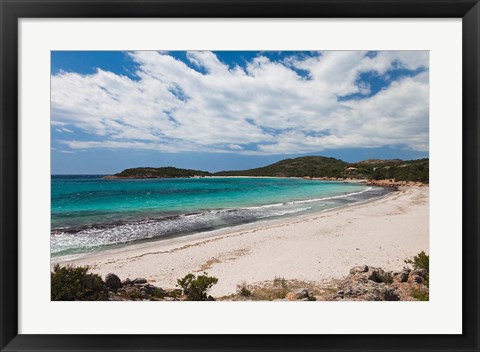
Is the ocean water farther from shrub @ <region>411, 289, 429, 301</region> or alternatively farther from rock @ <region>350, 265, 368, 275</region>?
shrub @ <region>411, 289, 429, 301</region>

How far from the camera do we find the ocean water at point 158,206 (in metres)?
2.53

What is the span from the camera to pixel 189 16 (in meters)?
1.50

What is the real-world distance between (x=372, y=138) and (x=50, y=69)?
2.74m

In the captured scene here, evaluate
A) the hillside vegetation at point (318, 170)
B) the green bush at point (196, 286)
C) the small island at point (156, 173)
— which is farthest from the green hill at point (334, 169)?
the green bush at point (196, 286)

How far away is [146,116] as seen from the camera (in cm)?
237

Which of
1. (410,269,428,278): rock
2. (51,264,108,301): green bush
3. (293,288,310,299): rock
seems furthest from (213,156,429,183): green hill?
(51,264,108,301): green bush

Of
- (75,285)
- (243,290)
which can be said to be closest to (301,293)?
(243,290)

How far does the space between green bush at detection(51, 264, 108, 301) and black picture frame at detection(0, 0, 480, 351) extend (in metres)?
0.21

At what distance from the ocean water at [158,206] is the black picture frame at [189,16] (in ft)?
0.89

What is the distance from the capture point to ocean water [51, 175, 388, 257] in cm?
253

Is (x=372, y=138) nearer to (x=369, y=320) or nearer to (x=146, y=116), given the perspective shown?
(x=369, y=320)

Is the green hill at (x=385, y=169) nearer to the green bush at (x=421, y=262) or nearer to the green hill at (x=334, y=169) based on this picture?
the green hill at (x=334, y=169)

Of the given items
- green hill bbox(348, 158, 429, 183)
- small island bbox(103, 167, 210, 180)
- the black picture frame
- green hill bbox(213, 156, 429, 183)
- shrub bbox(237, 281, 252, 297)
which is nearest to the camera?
the black picture frame

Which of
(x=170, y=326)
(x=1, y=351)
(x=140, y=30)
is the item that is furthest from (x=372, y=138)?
(x=1, y=351)
